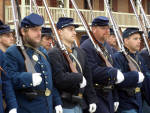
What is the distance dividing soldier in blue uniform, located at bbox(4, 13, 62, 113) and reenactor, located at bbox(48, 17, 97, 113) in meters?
0.19

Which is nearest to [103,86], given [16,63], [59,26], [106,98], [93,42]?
[106,98]

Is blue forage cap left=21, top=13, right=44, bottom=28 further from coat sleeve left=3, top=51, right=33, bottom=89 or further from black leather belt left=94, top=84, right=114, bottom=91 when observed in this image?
black leather belt left=94, top=84, right=114, bottom=91

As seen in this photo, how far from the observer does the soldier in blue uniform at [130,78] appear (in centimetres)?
636

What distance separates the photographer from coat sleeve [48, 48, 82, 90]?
529cm

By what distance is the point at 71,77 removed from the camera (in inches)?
209

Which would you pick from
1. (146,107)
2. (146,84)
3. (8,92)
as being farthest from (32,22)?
(146,107)

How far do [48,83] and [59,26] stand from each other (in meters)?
1.11

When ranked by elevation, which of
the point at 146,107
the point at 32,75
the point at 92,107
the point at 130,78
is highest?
the point at 32,75

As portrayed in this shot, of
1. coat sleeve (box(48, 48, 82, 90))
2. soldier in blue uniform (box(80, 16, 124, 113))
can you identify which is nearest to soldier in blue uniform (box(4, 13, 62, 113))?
coat sleeve (box(48, 48, 82, 90))

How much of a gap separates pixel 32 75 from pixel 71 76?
758 mm

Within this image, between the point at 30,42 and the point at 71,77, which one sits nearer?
the point at 30,42

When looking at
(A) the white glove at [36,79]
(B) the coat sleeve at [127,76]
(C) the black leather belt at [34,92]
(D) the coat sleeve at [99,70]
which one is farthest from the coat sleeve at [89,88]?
(A) the white glove at [36,79]

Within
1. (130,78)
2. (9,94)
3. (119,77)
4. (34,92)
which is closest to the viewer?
(9,94)

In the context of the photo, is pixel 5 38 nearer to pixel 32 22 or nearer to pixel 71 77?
pixel 32 22
